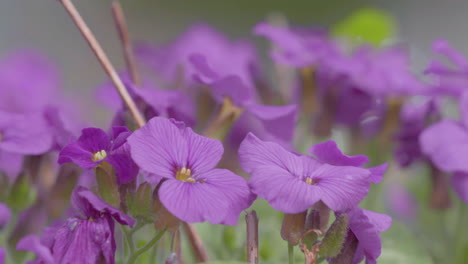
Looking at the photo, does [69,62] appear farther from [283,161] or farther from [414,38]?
[283,161]

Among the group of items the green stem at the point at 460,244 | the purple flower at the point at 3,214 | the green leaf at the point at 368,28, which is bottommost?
the green stem at the point at 460,244

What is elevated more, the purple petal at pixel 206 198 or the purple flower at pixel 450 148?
the purple petal at pixel 206 198

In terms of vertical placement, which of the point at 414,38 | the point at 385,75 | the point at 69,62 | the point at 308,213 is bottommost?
the point at 414,38

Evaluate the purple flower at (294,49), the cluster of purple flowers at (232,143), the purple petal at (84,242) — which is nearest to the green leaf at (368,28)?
the cluster of purple flowers at (232,143)

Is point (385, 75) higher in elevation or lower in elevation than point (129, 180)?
lower

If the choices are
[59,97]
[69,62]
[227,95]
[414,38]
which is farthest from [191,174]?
[414,38]

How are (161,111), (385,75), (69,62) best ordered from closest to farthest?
(161,111) → (385,75) → (69,62)

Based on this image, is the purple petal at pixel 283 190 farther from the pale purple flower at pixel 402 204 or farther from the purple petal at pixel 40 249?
the pale purple flower at pixel 402 204
